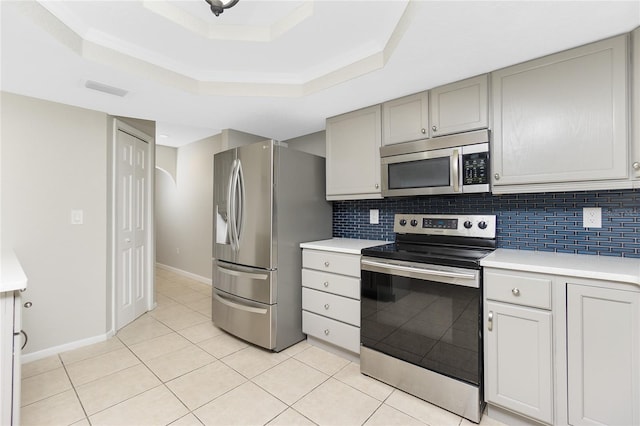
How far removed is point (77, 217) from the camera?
259 cm

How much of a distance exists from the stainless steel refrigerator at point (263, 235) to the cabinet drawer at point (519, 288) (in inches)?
61.7

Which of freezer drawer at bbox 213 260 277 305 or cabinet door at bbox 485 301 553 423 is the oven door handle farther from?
freezer drawer at bbox 213 260 277 305

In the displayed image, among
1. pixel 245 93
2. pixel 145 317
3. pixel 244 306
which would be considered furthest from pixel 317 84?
pixel 145 317

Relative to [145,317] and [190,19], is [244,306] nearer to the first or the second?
[145,317]

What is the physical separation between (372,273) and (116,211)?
2.61 metres

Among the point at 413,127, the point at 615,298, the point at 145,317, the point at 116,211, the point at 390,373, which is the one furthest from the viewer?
the point at 145,317

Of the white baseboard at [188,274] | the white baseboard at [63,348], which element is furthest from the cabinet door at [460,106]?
the white baseboard at [188,274]

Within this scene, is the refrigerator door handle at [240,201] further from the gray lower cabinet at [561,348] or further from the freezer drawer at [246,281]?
the gray lower cabinet at [561,348]

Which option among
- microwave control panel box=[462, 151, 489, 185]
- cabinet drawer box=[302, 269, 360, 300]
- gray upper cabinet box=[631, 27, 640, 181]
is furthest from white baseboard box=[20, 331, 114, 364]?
gray upper cabinet box=[631, 27, 640, 181]

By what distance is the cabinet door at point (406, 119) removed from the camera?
220 cm

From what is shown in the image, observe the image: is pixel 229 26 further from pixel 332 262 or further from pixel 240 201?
pixel 332 262

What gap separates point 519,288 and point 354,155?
1613mm

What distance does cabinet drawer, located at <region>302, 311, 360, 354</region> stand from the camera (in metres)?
2.30

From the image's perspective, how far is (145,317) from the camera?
3.31 meters
